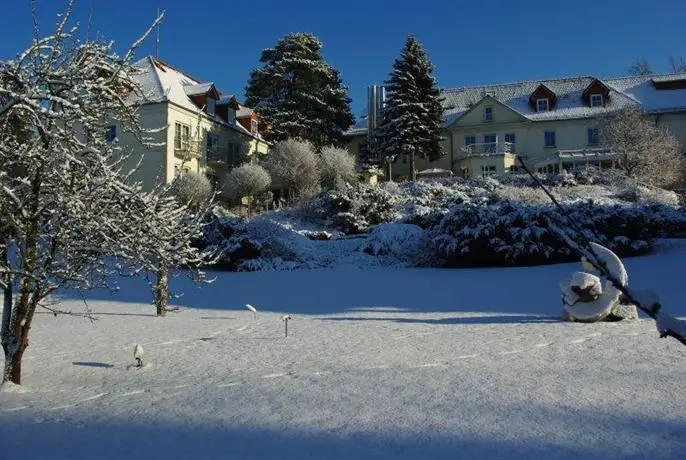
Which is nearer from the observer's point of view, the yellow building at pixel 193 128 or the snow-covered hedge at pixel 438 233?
the snow-covered hedge at pixel 438 233

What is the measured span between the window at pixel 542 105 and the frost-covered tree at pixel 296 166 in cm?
1896

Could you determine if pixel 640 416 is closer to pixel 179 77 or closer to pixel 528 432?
pixel 528 432

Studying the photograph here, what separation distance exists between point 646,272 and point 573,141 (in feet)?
94.7

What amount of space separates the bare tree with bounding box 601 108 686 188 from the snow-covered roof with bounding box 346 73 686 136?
14.8ft

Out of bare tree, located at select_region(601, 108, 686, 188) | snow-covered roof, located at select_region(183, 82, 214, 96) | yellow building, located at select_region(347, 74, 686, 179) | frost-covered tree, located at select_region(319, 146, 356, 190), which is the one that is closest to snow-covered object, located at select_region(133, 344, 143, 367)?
frost-covered tree, located at select_region(319, 146, 356, 190)

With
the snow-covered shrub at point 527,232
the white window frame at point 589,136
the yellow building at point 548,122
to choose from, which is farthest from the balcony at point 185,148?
the white window frame at point 589,136

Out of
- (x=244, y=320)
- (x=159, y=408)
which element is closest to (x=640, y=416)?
(x=159, y=408)

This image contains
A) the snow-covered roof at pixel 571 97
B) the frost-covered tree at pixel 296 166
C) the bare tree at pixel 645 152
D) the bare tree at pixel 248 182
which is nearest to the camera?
the bare tree at pixel 645 152

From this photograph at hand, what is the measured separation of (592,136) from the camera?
4134cm

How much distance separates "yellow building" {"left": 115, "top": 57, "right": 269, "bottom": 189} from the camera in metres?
33.7

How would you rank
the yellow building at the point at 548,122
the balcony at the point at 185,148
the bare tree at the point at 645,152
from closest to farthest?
the bare tree at the point at 645,152
the balcony at the point at 185,148
the yellow building at the point at 548,122

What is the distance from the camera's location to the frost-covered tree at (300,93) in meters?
38.6

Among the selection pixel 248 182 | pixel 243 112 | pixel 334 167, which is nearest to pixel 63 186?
pixel 248 182

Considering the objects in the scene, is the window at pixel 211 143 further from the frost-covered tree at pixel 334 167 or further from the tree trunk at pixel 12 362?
the tree trunk at pixel 12 362
